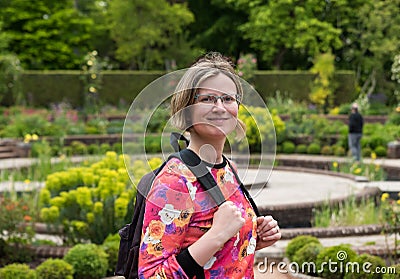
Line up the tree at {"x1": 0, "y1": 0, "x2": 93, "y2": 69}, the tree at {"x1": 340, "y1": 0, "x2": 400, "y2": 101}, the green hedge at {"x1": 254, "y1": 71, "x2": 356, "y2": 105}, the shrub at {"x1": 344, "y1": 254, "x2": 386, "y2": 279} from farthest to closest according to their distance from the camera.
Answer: the tree at {"x1": 0, "y1": 0, "x2": 93, "y2": 69}, the tree at {"x1": 340, "y1": 0, "x2": 400, "y2": 101}, the green hedge at {"x1": 254, "y1": 71, "x2": 356, "y2": 105}, the shrub at {"x1": 344, "y1": 254, "x2": 386, "y2": 279}

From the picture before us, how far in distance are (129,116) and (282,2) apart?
3135 cm

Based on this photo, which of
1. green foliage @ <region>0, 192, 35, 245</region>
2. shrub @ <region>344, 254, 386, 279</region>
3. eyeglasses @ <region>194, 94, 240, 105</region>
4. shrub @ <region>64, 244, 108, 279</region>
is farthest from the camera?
green foliage @ <region>0, 192, 35, 245</region>

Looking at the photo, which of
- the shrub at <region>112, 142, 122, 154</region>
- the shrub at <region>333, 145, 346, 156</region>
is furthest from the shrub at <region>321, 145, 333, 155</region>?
the shrub at <region>112, 142, 122, 154</region>

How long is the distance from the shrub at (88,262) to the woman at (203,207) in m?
3.65

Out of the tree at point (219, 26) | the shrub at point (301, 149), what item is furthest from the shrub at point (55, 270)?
the tree at point (219, 26)

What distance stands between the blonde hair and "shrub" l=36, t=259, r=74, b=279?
3.70 m

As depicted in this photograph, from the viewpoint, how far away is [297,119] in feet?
59.0

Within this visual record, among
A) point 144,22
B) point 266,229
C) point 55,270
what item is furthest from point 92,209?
point 144,22

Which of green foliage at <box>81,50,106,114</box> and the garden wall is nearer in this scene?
green foliage at <box>81,50,106,114</box>

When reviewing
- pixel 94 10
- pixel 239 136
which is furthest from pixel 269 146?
pixel 94 10

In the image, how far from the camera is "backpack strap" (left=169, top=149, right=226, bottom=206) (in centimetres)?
192

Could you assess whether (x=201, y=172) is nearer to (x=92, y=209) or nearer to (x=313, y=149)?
(x=92, y=209)

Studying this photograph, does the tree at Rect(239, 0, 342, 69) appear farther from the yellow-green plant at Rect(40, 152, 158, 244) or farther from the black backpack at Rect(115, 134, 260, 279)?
the black backpack at Rect(115, 134, 260, 279)

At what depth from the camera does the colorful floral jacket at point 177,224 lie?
1.85 meters
